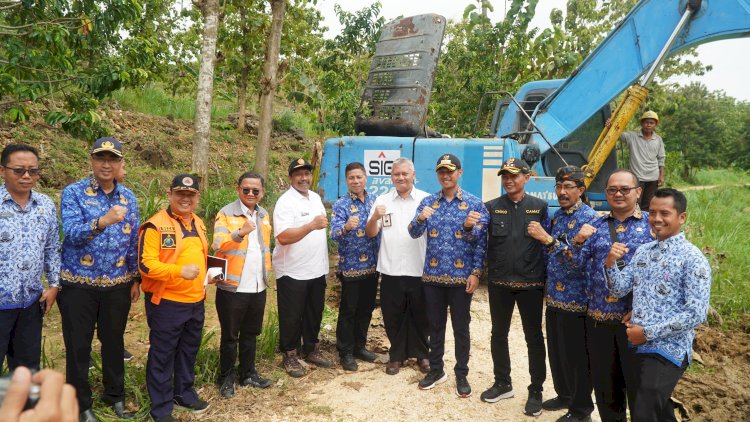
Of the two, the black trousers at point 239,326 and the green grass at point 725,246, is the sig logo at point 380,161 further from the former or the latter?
the green grass at point 725,246

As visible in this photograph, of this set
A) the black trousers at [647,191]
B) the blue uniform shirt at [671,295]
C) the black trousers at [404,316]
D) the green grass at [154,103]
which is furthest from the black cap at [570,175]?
the green grass at [154,103]

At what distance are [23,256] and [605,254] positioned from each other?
3.31 metres

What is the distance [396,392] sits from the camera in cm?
392

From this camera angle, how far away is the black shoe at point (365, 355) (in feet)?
14.7

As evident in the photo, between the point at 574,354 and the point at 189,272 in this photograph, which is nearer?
the point at 189,272

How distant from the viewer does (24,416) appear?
91cm

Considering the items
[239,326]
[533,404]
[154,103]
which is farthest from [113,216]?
[154,103]

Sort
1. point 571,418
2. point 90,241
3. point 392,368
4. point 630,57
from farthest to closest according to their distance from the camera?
point 630,57
point 392,368
point 571,418
point 90,241

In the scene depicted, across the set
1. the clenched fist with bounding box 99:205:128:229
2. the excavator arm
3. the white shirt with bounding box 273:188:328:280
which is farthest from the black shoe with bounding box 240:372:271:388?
the excavator arm

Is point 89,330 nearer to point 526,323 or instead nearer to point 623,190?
point 526,323

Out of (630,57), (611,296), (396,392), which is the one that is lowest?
(396,392)

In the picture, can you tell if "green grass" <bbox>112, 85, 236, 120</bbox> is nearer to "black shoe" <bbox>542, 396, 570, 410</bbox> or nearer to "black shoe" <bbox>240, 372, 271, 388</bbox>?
"black shoe" <bbox>240, 372, 271, 388</bbox>

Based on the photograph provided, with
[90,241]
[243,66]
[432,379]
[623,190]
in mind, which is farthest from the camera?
[243,66]

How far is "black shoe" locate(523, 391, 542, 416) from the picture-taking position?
3.56m
